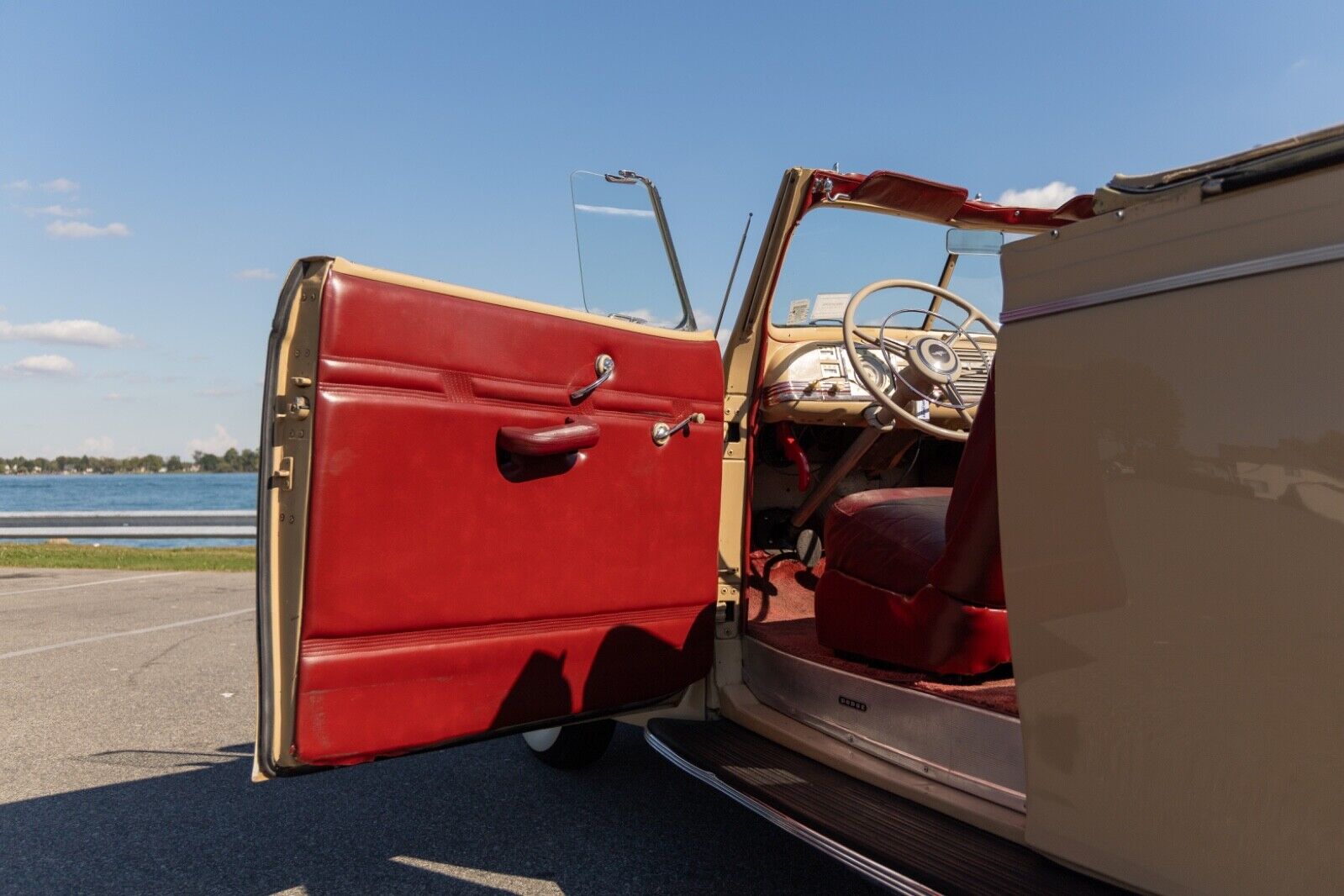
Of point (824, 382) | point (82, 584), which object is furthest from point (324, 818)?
point (82, 584)

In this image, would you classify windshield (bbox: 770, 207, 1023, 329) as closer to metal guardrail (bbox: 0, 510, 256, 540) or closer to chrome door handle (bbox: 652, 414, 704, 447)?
chrome door handle (bbox: 652, 414, 704, 447)

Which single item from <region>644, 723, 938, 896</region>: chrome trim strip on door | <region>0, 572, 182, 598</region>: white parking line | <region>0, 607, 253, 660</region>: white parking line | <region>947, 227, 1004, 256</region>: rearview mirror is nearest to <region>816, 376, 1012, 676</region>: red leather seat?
<region>644, 723, 938, 896</region>: chrome trim strip on door

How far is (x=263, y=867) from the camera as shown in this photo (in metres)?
2.66

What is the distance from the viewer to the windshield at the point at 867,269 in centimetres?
348

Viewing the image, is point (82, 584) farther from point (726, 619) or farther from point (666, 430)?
point (666, 430)

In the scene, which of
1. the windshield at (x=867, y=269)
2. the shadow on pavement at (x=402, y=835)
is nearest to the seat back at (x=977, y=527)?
the shadow on pavement at (x=402, y=835)

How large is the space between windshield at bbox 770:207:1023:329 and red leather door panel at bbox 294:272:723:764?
2.94 ft

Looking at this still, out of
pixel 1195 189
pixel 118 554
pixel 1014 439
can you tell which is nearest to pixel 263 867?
pixel 1014 439

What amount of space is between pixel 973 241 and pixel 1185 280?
2.25 metres

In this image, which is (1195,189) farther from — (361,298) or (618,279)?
(618,279)

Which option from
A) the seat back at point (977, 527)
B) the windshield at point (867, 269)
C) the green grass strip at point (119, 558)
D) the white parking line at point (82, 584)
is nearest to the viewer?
the seat back at point (977, 527)

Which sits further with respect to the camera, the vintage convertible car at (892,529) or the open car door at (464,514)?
the open car door at (464,514)

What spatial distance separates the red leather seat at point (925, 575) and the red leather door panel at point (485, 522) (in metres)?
0.41

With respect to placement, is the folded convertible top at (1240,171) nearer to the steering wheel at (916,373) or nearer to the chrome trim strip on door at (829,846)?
the chrome trim strip on door at (829,846)
